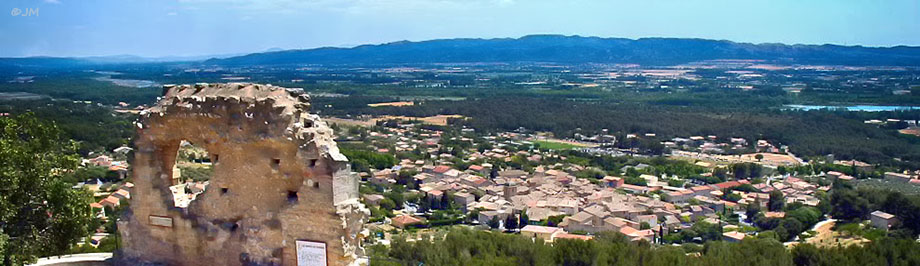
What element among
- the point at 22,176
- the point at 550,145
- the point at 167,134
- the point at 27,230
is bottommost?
the point at 550,145

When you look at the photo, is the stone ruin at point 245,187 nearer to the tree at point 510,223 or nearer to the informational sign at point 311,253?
the informational sign at point 311,253

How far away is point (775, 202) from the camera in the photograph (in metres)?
35.7

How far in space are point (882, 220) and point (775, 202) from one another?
5.20 m

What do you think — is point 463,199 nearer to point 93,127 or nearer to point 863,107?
point 93,127

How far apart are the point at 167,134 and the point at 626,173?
4031cm

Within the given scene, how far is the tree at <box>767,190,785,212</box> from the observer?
117 feet

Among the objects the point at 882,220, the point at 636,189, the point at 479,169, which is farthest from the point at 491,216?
the point at 882,220

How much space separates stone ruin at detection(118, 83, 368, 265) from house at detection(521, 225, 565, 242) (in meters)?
19.5

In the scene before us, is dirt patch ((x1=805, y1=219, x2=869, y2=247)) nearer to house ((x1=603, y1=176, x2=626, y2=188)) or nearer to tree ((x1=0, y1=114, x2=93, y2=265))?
house ((x1=603, y1=176, x2=626, y2=188))

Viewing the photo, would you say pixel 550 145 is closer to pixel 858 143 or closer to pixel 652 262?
pixel 858 143

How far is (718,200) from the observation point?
38188 millimetres

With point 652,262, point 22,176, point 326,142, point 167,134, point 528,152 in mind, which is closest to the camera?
point 326,142

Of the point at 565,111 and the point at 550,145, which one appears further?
the point at 565,111

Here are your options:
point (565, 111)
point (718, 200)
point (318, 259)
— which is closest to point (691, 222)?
point (718, 200)
